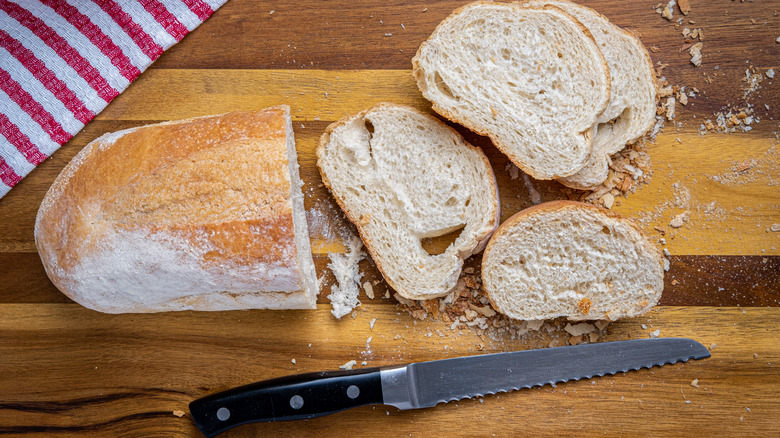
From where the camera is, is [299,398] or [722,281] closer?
[299,398]

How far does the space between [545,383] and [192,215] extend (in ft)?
5.76

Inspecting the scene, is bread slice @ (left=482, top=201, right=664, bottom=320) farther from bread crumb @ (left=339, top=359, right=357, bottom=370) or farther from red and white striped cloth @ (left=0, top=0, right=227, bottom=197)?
red and white striped cloth @ (left=0, top=0, right=227, bottom=197)

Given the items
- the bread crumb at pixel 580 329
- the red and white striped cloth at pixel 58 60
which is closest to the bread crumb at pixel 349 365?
the bread crumb at pixel 580 329

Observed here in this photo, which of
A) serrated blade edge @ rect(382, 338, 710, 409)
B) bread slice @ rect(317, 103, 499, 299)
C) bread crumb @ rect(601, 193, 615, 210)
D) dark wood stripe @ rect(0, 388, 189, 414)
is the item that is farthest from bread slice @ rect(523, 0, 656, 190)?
dark wood stripe @ rect(0, 388, 189, 414)

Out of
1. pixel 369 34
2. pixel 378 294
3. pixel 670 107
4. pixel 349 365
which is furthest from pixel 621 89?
pixel 349 365

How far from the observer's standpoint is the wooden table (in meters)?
2.42

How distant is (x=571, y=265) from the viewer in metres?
2.29

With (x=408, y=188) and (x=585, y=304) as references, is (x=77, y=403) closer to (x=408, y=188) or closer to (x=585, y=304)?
(x=408, y=188)

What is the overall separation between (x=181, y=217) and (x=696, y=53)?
255 cm

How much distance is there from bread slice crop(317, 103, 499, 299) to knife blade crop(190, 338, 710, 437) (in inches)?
14.8

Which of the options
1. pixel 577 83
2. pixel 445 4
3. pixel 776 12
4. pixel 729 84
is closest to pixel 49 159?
pixel 445 4

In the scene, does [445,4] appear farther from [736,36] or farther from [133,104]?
[133,104]

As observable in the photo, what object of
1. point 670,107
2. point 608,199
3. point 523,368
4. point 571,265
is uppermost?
point 670,107

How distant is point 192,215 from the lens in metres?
2.12
